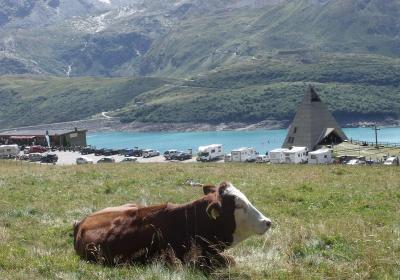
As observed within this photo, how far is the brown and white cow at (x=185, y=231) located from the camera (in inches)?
284

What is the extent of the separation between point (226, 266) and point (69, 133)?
98363 mm

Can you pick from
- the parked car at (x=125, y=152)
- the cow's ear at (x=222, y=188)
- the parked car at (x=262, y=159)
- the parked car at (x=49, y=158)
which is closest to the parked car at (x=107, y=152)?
the parked car at (x=125, y=152)

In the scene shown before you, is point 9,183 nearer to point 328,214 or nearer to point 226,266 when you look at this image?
point 328,214

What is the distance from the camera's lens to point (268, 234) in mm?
Answer: 9375

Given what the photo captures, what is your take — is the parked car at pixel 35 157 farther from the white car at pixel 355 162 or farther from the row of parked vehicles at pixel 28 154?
the white car at pixel 355 162

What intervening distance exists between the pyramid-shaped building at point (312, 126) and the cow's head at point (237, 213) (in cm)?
7026

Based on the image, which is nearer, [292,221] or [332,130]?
[292,221]

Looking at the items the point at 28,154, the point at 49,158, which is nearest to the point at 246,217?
the point at 49,158

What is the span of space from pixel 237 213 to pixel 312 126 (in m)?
71.7

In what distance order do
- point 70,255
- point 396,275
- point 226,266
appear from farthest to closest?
1. point 70,255
2. point 226,266
3. point 396,275

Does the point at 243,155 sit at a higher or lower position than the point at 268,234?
lower

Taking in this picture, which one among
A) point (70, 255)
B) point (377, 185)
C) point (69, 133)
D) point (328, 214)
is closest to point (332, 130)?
point (69, 133)

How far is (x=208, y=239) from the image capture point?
7.41m

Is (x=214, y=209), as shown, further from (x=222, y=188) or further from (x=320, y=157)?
(x=320, y=157)
